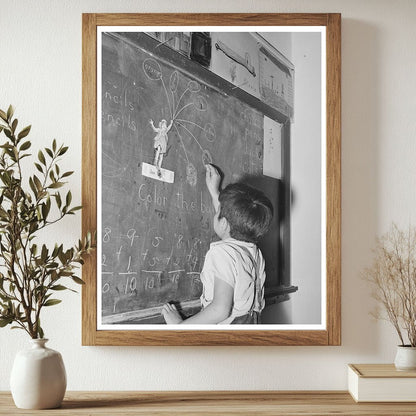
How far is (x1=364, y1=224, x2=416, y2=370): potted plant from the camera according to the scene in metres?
2.12

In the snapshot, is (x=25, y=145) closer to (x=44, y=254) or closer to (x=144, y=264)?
(x=44, y=254)

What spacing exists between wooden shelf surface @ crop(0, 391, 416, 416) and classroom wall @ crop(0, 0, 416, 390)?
0.06m

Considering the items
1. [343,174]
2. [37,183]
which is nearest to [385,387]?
[343,174]

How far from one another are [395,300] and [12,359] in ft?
4.46

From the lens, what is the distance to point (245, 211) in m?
2.19

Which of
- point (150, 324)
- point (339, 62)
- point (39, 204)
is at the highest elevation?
point (339, 62)

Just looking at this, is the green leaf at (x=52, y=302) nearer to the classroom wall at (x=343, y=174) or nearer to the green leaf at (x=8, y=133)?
the classroom wall at (x=343, y=174)

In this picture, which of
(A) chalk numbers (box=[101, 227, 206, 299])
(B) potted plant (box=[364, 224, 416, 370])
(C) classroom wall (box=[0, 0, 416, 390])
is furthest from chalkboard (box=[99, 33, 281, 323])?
(B) potted plant (box=[364, 224, 416, 370])

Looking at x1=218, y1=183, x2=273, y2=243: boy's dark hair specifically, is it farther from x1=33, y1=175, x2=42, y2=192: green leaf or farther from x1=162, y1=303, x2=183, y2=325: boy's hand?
x1=33, y1=175, x2=42, y2=192: green leaf

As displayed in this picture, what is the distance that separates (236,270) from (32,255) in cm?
71

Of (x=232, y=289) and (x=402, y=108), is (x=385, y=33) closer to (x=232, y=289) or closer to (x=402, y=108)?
(x=402, y=108)

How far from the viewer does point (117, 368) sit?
7.19ft

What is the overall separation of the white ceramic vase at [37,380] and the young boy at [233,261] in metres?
0.42

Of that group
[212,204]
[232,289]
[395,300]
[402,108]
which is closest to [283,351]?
[232,289]
